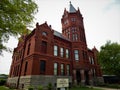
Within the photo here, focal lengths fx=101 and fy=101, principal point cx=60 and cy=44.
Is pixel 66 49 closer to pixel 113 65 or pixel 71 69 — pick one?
pixel 71 69

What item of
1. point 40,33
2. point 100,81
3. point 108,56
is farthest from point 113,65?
point 40,33

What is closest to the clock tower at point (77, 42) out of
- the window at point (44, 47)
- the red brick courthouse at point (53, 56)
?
the red brick courthouse at point (53, 56)

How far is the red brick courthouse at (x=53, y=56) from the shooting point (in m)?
19.4

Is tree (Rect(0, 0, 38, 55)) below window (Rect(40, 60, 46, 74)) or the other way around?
the other way around

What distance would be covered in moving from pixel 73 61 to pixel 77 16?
46.5 feet

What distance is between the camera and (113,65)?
29406 millimetres

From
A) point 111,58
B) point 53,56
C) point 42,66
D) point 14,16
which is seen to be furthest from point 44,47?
point 111,58

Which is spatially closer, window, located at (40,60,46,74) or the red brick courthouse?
the red brick courthouse

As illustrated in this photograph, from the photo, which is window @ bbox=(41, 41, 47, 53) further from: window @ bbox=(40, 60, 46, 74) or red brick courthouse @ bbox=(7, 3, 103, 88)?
window @ bbox=(40, 60, 46, 74)

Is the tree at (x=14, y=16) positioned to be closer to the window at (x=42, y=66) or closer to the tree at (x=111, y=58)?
the window at (x=42, y=66)

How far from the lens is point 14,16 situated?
368 inches

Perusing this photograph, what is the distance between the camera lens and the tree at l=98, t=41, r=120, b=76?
29.0 meters

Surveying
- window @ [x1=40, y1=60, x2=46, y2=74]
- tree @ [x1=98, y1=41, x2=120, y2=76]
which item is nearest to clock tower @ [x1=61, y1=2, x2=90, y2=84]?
tree @ [x1=98, y1=41, x2=120, y2=76]

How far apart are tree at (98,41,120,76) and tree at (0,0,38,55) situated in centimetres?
2660
